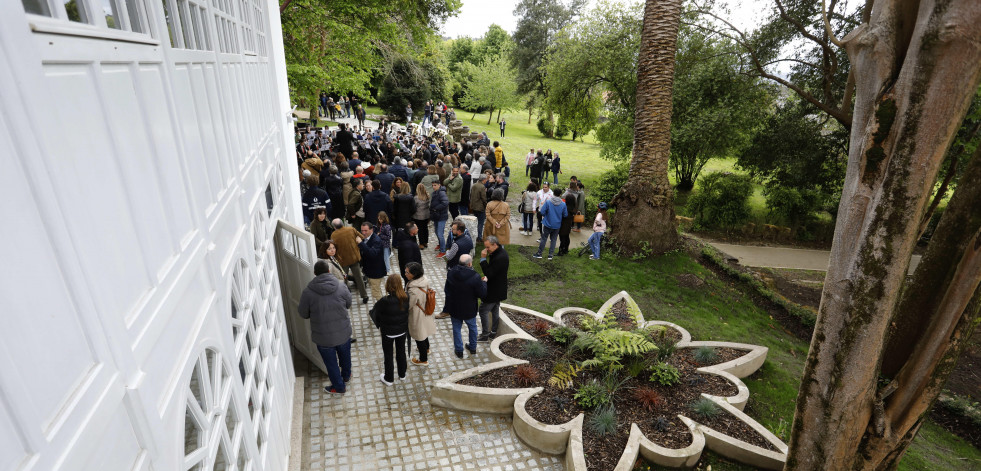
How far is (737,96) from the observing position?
17344 millimetres

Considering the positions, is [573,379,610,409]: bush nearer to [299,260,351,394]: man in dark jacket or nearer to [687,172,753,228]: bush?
[299,260,351,394]: man in dark jacket

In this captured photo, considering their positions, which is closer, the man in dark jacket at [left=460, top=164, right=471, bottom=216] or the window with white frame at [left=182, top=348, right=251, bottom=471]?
the window with white frame at [left=182, top=348, right=251, bottom=471]

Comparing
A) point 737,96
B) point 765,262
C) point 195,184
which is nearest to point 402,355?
point 195,184

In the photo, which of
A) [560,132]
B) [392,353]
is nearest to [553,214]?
[392,353]

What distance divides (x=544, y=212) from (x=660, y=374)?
521 centimetres

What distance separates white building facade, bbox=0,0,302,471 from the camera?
1.20m

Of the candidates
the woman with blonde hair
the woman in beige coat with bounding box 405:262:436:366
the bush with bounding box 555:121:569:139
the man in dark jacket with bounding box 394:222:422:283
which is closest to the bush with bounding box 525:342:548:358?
the woman in beige coat with bounding box 405:262:436:366

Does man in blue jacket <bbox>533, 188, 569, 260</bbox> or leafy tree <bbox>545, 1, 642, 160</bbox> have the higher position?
leafy tree <bbox>545, 1, 642, 160</bbox>

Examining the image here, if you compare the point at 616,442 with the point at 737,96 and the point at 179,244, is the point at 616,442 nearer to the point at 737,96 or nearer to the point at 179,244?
the point at 179,244

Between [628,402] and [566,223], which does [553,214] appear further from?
[628,402]

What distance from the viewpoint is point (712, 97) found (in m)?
17.9

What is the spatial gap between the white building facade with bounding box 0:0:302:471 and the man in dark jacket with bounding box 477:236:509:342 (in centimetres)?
415

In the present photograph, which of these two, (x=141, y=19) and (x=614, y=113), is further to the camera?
(x=614, y=113)

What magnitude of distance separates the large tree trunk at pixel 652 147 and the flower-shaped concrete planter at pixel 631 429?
15.5ft
